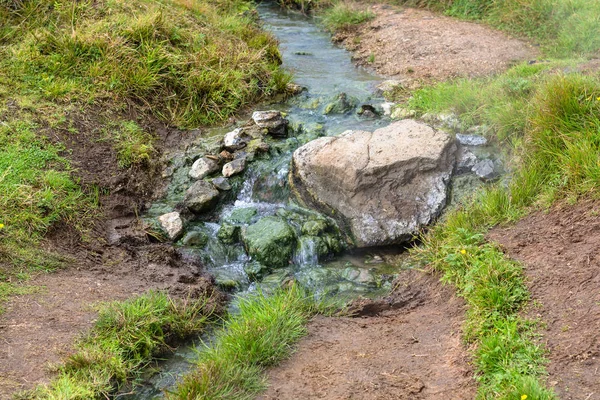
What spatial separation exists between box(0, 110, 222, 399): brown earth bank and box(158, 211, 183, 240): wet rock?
22cm

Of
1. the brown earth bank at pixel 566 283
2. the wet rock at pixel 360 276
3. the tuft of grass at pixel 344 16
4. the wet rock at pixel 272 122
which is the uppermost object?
the tuft of grass at pixel 344 16

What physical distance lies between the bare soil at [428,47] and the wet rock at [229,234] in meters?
4.10

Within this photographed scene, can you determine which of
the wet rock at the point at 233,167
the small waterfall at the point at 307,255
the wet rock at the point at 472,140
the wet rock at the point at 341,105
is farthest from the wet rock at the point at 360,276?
the wet rock at the point at 341,105

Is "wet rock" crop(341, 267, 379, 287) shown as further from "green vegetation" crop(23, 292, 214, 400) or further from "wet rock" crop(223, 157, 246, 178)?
"wet rock" crop(223, 157, 246, 178)

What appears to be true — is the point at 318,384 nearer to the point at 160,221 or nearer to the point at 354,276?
the point at 354,276

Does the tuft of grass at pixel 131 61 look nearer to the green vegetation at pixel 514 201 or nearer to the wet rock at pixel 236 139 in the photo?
the wet rock at pixel 236 139

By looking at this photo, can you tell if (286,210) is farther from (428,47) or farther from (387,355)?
(428,47)

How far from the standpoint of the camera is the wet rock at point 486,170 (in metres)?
7.06

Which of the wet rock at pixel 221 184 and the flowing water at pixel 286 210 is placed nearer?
the flowing water at pixel 286 210

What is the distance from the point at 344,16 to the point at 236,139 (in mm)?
5939

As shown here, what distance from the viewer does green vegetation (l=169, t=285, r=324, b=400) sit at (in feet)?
14.3

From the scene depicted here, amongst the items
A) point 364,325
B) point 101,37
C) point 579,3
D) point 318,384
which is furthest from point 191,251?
point 579,3

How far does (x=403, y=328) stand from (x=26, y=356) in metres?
2.87

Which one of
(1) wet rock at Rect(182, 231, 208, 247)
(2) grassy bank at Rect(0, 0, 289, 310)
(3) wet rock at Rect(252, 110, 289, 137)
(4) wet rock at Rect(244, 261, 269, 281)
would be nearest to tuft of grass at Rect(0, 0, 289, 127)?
(2) grassy bank at Rect(0, 0, 289, 310)
